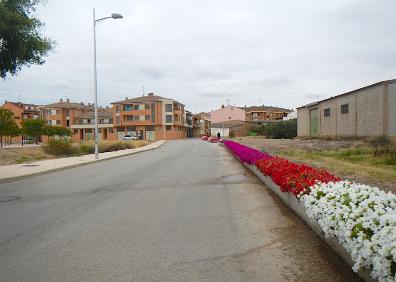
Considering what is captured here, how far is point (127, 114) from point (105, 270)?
291ft

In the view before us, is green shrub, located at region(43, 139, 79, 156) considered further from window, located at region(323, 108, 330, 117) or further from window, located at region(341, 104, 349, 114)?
window, located at region(323, 108, 330, 117)

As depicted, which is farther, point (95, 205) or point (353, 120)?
point (353, 120)

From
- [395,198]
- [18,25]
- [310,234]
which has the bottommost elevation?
[310,234]

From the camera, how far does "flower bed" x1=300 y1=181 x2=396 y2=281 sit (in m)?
3.24

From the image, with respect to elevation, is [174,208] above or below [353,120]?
below

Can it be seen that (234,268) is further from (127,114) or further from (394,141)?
(127,114)

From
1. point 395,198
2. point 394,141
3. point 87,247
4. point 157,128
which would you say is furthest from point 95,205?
point 157,128

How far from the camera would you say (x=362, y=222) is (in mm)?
3912

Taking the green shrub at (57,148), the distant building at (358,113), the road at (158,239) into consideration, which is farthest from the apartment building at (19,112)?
the road at (158,239)

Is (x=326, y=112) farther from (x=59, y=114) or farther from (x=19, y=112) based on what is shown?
(x=19, y=112)

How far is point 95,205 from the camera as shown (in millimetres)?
8641

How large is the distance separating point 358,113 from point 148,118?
64677 millimetres

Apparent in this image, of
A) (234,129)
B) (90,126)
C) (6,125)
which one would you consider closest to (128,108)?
(90,126)

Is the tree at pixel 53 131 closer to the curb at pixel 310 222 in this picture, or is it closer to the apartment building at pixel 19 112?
the apartment building at pixel 19 112
